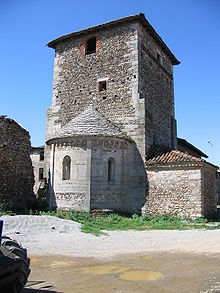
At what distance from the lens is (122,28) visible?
18.3m

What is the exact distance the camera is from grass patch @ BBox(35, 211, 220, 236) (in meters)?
12.1

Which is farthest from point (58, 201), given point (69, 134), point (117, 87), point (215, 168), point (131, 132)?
point (215, 168)

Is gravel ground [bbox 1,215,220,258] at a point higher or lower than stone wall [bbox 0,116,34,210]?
lower

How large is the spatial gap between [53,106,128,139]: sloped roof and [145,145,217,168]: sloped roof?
1.98 meters

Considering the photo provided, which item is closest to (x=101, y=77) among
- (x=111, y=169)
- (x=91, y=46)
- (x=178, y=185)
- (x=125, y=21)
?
(x=91, y=46)

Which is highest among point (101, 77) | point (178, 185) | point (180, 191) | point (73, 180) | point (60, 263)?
point (101, 77)

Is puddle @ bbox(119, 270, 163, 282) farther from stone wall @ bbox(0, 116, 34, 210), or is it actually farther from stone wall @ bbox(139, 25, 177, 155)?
stone wall @ bbox(139, 25, 177, 155)

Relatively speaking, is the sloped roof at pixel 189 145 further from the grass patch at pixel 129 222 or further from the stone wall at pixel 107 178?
the grass patch at pixel 129 222

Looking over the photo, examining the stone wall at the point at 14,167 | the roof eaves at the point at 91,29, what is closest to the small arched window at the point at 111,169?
the stone wall at the point at 14,167

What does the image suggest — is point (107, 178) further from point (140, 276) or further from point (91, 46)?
point (140, 276)

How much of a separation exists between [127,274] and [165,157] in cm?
1076

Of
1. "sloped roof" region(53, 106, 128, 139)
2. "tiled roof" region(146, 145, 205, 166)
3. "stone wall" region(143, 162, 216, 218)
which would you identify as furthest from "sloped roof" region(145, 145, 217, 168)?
"sloped roof" region(53, 106, 128, 139)

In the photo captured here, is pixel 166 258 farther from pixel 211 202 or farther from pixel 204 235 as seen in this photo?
pixel 211 202

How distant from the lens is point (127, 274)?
213 inches
